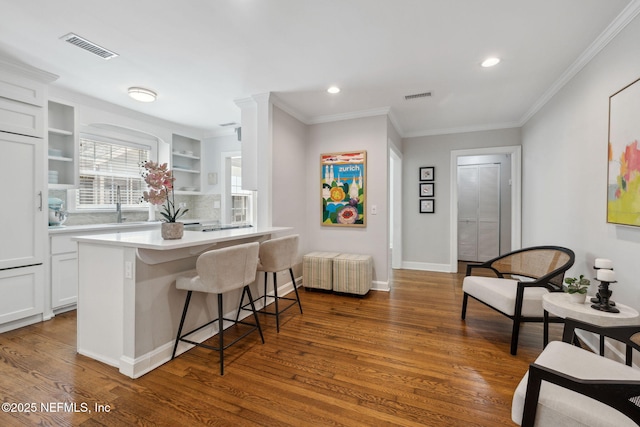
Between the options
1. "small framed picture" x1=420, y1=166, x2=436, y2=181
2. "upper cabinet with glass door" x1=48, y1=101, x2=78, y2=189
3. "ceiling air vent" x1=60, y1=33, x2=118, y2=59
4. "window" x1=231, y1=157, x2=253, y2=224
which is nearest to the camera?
"ceiling air vent" x1=60, y1=33, x2=118, y2=59

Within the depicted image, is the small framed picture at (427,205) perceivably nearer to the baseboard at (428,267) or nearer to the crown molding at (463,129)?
the baseboard at (428,267)

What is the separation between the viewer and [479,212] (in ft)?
19.3

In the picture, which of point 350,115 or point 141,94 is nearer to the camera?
point 141,94

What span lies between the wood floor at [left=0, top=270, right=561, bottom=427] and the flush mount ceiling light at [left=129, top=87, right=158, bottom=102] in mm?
2616

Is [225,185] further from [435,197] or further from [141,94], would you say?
[435,197]

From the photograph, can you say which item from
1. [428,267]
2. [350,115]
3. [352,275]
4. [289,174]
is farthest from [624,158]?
[428,267]

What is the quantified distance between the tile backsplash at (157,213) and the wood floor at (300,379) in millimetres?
1521

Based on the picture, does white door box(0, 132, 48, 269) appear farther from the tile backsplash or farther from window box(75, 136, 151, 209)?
window box(75, 136, 151, 209)

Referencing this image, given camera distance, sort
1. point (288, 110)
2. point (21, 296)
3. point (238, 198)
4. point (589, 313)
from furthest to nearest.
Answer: point (238, 198), point (288, 110), point (21, 296), point (589, 313)

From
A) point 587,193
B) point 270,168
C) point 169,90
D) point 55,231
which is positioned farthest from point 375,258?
point 55,231

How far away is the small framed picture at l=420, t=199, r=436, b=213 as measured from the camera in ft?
16.8

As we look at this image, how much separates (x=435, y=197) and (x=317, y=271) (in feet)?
8.65

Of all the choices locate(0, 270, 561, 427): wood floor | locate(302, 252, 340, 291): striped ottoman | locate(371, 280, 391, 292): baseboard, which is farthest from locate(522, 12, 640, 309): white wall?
locate(302, 252, 340, 291): striped ottoman

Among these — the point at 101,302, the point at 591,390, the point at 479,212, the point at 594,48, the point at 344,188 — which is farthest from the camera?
the point at 479,212
